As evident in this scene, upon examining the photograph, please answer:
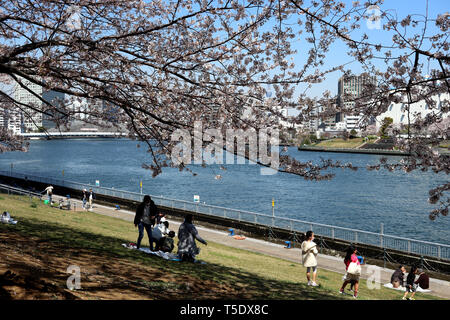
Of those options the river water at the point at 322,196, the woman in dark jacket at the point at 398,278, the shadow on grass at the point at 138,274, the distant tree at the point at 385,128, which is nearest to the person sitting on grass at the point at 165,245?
the shadow on grass at the point at 138,274

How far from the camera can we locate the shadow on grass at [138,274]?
6.61 m

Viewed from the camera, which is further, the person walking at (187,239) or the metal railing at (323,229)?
the metal railing at (323,229)

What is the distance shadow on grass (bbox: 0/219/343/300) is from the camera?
6.61 meters

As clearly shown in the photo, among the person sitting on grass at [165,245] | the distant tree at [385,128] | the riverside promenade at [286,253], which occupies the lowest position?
the riverside promenade at [286,253]

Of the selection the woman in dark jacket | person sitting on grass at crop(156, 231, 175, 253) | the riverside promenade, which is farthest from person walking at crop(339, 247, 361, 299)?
person sitting on grass at crop(156, 231, 175, 253)

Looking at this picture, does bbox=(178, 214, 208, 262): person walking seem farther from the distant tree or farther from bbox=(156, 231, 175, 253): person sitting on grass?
the distant tree

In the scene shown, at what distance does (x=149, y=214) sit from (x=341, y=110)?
613 centimetres

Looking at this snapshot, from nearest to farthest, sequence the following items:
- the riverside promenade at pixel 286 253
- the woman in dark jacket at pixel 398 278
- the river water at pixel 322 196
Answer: the woman in dark jacket at pixel 398 278 < the riverside promenade at pixel 286 253 < the river water at pixel 322 196

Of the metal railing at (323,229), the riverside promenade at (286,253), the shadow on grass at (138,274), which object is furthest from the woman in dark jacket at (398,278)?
the shadow on grass at (138,274)

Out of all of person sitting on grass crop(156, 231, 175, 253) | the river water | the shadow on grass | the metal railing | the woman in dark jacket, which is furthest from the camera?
the river water

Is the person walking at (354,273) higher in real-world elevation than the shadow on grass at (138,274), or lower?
lower

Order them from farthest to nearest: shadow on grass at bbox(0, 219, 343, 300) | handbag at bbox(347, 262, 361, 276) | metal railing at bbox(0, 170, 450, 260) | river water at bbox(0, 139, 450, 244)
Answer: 1. river water at bbox(0, 139, 450, 244)
2. metal railing at bbox(0, 170, 450, 260)
3. handbag at bbox(347, 262, 361, 276)
4. shadow on grass at bbox(0, 219, 343, 300)

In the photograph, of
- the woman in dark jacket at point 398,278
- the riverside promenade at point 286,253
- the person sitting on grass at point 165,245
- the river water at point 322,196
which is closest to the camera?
the person sitting on grass at point 165,245

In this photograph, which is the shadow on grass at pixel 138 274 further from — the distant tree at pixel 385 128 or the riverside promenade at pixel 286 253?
the riverside promenade at pixel 286 253
